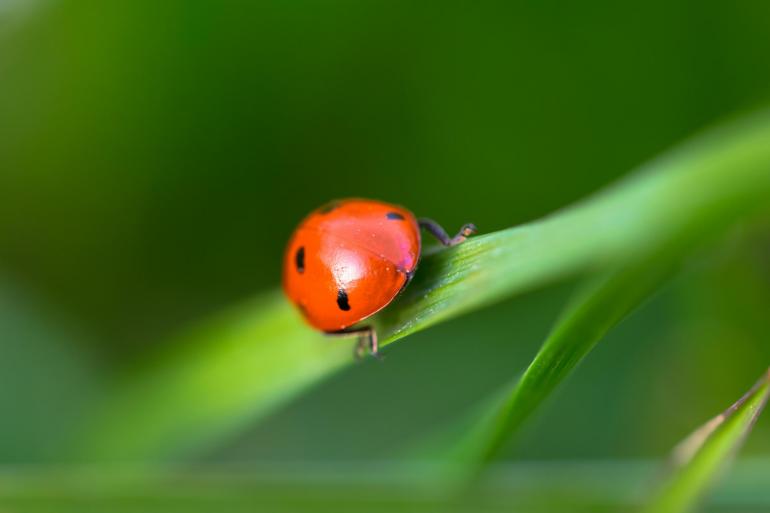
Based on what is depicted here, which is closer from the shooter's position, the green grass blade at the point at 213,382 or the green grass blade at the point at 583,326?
the green grass blade at the point at 583,326

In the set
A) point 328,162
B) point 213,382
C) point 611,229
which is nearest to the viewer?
point 611,229

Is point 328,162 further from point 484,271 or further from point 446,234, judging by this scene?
point 484,271

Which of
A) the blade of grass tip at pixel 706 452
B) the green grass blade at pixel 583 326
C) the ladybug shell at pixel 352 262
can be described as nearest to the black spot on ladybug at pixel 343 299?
the ladybug shell at pixel 352 262

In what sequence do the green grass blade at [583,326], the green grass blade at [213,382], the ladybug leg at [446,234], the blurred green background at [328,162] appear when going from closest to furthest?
the green grass blade at [583,326] < the ladybug leg at [446,234] < the green grass blade at [213,382] < the blurred green background at [328,162]

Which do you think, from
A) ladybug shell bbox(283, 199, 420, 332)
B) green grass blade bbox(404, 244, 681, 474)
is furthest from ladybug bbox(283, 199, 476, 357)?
green grass blade bbox(404, 244, 681, 474)

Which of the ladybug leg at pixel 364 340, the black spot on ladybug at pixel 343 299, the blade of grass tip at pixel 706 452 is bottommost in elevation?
the blade of grass tip at pixel 706 452

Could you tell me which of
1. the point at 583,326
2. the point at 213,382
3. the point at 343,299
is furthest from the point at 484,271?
the point at 213,382

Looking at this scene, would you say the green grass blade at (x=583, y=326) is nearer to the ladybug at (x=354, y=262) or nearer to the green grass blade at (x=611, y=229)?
the green grass blade at (x=611, y=229)
